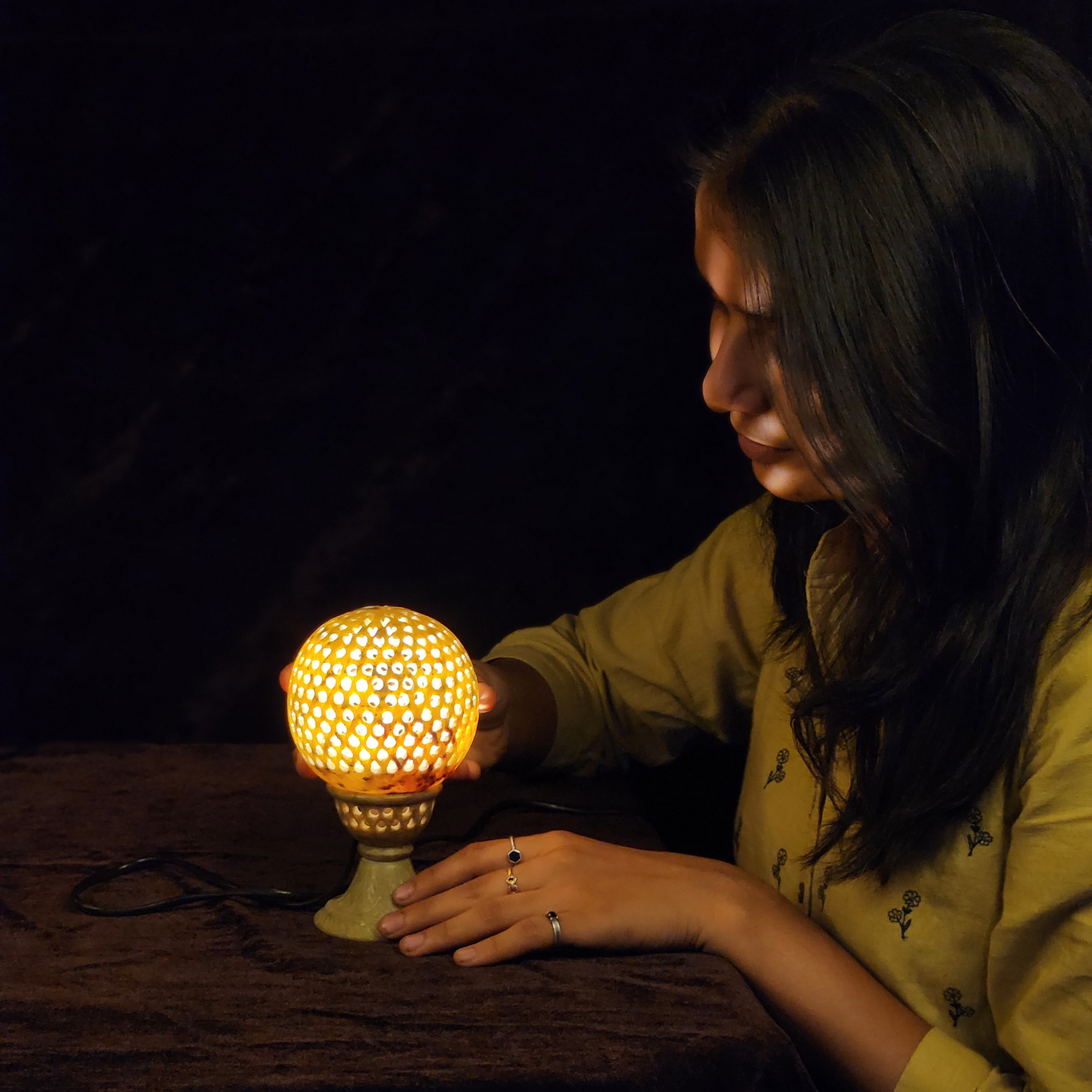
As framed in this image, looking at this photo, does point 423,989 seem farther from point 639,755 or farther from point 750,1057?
point 639,755

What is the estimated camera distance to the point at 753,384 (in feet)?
2.61

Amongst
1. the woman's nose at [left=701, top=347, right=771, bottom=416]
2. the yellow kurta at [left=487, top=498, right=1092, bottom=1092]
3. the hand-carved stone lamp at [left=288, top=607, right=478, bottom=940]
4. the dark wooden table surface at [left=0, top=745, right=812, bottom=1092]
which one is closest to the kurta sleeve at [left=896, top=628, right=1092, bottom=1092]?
the yellow kurta at [left=487, top=498, right=1092, bottom=1092]

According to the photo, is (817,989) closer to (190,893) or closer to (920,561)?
(920,561)

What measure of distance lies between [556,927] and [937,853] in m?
0.27

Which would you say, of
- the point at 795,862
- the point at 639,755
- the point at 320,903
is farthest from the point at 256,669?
the point at 795,862

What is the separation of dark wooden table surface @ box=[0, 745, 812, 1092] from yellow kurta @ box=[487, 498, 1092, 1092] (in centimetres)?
14

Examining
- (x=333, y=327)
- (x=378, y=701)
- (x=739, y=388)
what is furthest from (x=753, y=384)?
(x=333, y=327)

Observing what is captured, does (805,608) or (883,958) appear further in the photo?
(805,608)

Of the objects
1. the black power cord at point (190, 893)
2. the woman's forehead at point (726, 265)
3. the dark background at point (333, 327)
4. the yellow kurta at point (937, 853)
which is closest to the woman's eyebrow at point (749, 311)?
the woman's forehead at point (726, 265)

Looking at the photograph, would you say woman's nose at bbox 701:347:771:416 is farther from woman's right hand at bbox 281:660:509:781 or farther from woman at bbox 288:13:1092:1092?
woman's right hand at bbox 281:660:509:781

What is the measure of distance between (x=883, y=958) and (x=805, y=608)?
31cm

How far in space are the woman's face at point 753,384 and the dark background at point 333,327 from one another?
0.56m

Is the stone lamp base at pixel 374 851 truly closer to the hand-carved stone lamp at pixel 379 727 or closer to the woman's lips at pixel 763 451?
the hand-carved stone lamp at pixel 379 727

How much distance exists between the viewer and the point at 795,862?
935 mm
